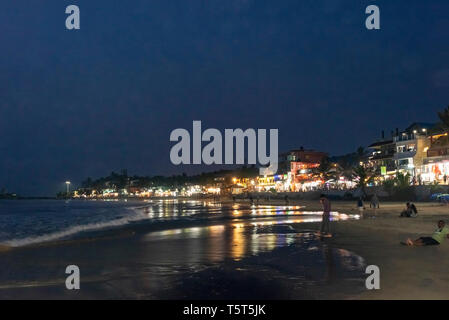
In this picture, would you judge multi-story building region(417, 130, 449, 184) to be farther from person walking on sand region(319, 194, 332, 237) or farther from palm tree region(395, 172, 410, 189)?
person walking on sand region(319, 194, 332, 237)

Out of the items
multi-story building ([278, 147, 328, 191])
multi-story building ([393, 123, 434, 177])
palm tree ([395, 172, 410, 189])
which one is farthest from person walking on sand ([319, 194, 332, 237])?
multi-story building ([278, 147, 328, 191])

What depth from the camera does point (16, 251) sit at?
17.8m

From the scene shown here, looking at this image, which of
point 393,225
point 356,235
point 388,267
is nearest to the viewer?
point 388,267

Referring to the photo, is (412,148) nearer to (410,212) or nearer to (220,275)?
(410,212)

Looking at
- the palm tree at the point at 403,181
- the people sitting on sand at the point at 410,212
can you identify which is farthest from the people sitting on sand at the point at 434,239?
the palm tree at the point at 403,181

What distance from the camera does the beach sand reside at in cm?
920

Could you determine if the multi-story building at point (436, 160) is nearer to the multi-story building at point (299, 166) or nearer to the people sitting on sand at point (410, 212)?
the people sitting on sand at point (410, 212)

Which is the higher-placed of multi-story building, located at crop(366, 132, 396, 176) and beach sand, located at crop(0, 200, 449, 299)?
multi-story building, located at crop(366, 132, 396, 176)

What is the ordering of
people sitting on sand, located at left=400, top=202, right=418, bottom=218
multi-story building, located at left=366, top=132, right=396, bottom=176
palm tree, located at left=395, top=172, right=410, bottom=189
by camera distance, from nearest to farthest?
people sitting on sand, located at left=400, top=202, right=418, bottom=218 < palm tree, located at left=395, top=172, right=410, bottom=189 < multi-story building, located at left=366, top=132, right=396, bottom=176

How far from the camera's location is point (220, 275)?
1134 cm

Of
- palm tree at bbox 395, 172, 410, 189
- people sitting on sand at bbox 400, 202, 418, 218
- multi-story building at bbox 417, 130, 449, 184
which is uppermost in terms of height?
multi-story building at bbox 417, 130, 449, 184
